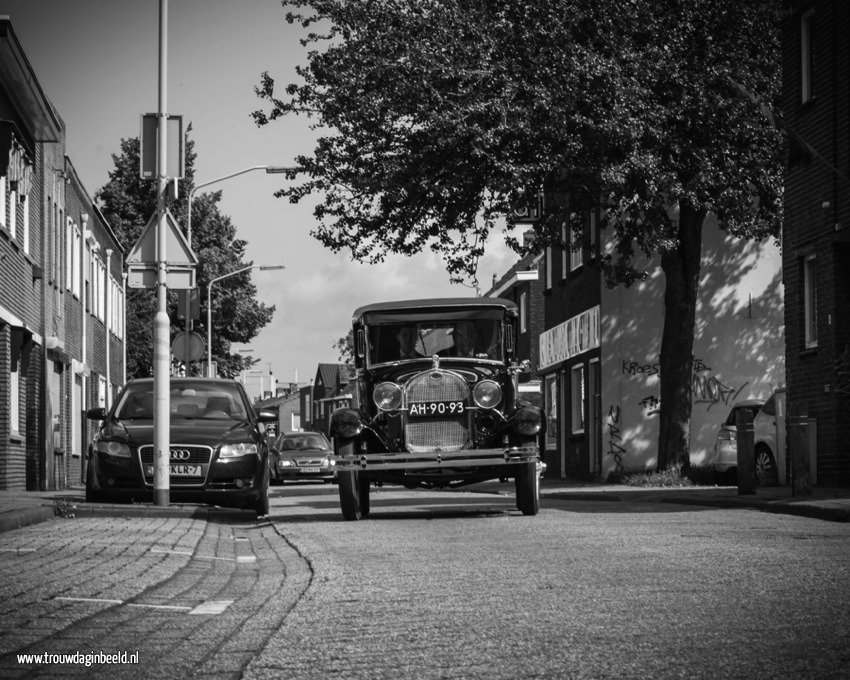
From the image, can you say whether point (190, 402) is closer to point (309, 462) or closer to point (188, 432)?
point (188, 432)

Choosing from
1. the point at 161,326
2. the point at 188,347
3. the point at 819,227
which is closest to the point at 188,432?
the point at 161,326

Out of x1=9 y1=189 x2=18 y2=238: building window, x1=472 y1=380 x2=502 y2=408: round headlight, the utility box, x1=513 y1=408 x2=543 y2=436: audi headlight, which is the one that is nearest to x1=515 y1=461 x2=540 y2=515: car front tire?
x1=513 y1=408 x2=543 y2=436: audi headlight

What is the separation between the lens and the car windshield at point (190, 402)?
1816 centimetres

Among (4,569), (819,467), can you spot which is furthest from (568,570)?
(819,467)

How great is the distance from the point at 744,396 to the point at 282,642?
2835 cm

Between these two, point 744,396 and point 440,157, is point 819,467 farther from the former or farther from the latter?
point 744,396

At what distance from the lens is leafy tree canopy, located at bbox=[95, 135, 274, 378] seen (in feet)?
210

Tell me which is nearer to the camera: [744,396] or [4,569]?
[4,569]

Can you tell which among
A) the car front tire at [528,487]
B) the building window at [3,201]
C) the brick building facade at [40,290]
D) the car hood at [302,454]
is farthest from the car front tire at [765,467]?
the car hood at [302,454]

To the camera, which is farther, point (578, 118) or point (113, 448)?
point (578, 118)

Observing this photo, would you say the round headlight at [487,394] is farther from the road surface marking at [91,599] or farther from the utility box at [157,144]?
the road surface marking at [91,599]

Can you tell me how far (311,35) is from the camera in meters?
28.4

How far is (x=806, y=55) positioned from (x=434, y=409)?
9.86 meters

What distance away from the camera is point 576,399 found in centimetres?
3831
